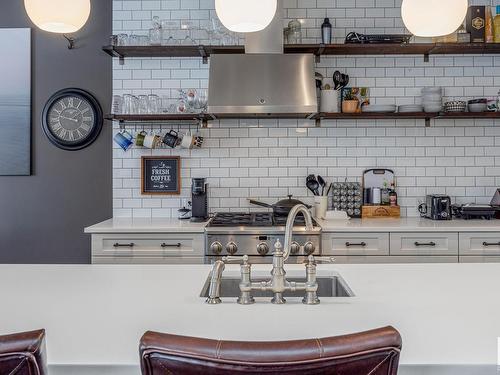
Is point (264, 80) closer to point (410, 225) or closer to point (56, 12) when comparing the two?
point (410, 225)

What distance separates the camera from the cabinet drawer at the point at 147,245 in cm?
299

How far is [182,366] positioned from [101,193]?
10.7 feet

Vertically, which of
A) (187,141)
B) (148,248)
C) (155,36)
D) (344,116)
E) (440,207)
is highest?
(155,36)

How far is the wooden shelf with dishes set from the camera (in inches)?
132

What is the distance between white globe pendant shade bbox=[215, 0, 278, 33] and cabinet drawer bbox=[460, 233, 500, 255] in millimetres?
2201

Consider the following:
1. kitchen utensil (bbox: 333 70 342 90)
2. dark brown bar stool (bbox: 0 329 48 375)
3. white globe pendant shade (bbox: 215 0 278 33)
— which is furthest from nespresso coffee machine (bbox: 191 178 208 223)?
dark brown bar stool (bbox: 0 329 48 375)

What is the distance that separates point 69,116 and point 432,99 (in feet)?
9.72

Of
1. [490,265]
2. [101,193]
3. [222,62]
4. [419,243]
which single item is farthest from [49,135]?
[490,265]

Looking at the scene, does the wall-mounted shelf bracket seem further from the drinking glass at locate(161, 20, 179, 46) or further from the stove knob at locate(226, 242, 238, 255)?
the stove knob at locate(226, 242, 238, 255)

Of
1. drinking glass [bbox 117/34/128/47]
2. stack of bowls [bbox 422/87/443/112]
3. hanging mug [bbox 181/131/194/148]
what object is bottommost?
hanging mug [bbox 181/131/194/148]

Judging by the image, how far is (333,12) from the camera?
144 inches

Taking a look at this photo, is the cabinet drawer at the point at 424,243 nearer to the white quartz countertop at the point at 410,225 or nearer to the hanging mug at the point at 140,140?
the white quartz countertop at the point at 410,225

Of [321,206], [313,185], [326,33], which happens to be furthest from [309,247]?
[326,33]

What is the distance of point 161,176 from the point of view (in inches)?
145
